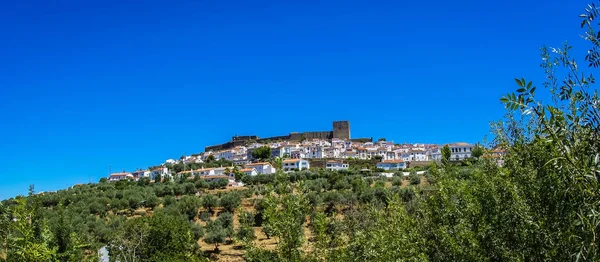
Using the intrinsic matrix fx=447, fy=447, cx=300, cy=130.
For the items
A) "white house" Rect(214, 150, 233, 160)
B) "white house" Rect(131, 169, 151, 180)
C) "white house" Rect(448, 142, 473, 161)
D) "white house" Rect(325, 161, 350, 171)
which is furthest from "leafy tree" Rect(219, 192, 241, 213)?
"white house" Rect(214, 150, 233, 160)

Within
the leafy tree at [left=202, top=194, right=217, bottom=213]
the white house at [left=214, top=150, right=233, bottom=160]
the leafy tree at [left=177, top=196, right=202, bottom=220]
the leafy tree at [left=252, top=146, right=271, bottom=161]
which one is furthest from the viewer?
the white house at [left=214, top=150, right=233, bottom=160]

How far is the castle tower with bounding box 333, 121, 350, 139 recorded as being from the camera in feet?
444

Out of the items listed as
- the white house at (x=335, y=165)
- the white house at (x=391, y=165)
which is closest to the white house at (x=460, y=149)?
the white house at (x=391, y=165)

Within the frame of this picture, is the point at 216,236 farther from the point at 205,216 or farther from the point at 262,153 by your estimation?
the point at 262,153

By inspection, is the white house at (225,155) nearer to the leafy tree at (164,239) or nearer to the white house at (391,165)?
the white house at (391,165)

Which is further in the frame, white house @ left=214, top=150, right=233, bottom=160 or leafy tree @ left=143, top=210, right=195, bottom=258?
white house @ left=214, top=150, right=233, bottom=160

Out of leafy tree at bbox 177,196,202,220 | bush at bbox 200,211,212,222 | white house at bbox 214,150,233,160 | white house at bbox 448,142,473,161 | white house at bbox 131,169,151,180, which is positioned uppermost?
white house at bbox 214,150,233,160

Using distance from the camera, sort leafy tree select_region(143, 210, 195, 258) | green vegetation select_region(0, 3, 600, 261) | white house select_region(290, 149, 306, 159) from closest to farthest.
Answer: green vegetation select_region(0, 3, 600, 261) → leafy tree select_region(143, 210, 195, 258) → white house select_region(290, 149, 306, 159)

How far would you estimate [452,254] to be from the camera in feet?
20.1

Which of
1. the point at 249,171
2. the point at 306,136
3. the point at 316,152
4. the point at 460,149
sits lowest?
the point at 249,171

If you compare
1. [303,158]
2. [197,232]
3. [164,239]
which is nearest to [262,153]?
[303,158]

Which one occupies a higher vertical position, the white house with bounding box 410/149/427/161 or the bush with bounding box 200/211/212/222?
the white house with bounding box 410/149/427/161

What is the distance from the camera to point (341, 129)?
13625 cm

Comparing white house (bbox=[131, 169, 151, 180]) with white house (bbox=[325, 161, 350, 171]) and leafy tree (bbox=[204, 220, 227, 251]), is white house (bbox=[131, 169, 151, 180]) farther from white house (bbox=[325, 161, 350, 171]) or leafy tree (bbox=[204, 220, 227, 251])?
leafy tree (bbox=[204, 220, 227, 251])
